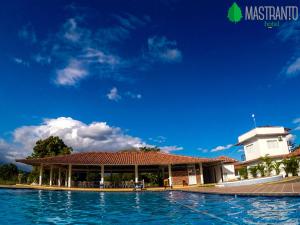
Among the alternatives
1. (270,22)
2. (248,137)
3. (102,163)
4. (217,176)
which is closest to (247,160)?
(248,137)

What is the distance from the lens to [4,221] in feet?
26.5

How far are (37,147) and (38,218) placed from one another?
32309mm

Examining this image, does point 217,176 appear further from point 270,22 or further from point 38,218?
point 38,218

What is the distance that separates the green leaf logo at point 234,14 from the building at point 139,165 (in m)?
14.5

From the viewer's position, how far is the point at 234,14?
58.7 feet

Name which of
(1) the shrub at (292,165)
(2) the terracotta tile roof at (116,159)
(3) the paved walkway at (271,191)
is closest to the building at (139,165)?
(2) the terracotta tile roof at (116,159)

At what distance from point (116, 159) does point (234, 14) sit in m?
17.5

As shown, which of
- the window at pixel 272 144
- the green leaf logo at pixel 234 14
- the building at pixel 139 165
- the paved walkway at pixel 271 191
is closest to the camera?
the paved walkway at pixel 271 191

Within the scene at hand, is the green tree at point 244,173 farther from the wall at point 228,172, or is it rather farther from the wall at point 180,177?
the wall at point 180,177

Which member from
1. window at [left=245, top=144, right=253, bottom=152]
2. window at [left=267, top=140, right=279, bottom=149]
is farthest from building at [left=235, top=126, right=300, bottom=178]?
window at [left=245, top=144, right=253, bottom=152]

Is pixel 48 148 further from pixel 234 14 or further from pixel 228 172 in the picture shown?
pixel 234 14

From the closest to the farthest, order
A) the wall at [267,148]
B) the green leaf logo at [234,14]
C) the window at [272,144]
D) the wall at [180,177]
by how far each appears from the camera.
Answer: the green leaf logo at [234,14] → the wall at [180,177] → the wall at [267,148] → the window at [272,144]

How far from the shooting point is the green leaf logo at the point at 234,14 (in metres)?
17.3

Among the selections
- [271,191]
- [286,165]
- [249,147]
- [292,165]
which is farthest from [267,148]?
[271,191]
